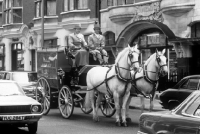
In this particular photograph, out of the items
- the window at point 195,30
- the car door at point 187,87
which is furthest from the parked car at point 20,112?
the window at point 195,30

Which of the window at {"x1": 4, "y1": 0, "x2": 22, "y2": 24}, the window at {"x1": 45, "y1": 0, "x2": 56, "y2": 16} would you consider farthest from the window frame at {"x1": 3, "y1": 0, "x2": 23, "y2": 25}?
the window at {"x1": 45, "y1": 0, "x2": 56, "y2": 16}

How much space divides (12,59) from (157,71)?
27.1 m

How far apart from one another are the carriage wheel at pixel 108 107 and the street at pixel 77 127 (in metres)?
0.19

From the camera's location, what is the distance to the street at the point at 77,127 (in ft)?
35.6

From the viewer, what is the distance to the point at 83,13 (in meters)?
27.6

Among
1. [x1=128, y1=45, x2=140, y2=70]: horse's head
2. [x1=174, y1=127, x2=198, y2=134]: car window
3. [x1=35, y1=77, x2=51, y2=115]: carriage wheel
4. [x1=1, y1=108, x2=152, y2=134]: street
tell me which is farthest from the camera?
[x1=35, y1=77, x2=51, y2=115]: carriage wheel

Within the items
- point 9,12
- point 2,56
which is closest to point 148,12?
point 9,12

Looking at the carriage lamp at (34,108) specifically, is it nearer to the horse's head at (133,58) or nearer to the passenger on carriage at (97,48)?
the horse's head at (133,58)

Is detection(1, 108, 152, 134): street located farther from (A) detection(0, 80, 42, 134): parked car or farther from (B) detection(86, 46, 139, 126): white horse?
(A) detection(0, 80, 42, 134): parked car

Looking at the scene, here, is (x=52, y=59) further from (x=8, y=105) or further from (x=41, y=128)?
(x=8, y=105)

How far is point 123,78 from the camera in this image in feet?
38.1

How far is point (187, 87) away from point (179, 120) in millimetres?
6644

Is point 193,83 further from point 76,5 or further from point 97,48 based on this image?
point 76,5

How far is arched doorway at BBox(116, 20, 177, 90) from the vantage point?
21.2 m
